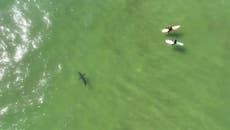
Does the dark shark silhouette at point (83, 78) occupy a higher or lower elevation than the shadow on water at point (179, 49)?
lower

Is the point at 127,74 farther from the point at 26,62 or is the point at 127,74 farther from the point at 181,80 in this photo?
the point at 26,62

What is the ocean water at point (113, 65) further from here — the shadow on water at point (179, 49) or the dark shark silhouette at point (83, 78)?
the dark shark silhouette at point (83, 78)

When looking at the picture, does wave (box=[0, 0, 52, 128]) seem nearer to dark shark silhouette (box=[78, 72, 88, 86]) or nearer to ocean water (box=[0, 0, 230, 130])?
ocean water (box=[0, 0, 230, 130])

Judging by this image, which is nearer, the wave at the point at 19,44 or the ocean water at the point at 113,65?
the ocean water at the point at 113,65

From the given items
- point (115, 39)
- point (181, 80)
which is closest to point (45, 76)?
point (115, 39)

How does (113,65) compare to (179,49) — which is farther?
(179,49)

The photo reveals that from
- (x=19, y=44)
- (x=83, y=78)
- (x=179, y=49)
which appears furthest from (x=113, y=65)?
(x=19, y=44)

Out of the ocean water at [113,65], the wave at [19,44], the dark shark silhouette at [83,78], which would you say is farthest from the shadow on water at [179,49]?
the wave at [19,44]

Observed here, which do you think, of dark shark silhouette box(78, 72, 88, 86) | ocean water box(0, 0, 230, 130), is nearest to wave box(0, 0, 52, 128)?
ocean water box(0, 0, 230, 130)

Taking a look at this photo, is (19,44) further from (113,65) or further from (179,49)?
(179,49)
